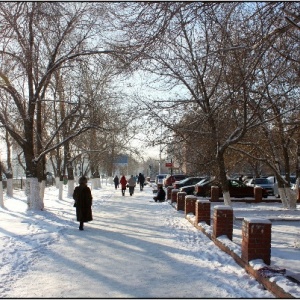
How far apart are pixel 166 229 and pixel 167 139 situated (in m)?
4.51

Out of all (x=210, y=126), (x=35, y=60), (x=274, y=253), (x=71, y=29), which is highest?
(x=71, y=29)

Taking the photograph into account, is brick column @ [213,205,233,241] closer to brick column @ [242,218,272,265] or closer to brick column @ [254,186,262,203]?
brick column @ [242,218,272,265]

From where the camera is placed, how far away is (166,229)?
12.6 meters

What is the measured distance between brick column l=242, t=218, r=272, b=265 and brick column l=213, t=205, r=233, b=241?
2435 millimetres

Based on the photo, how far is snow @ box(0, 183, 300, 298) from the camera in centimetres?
598

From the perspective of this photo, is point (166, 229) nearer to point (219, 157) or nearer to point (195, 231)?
point (195, 231)

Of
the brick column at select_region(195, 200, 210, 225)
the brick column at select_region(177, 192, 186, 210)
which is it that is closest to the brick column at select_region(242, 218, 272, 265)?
the brick column at select_region(195, 200, 210, 225)

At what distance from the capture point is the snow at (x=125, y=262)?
→ 5.98 meters

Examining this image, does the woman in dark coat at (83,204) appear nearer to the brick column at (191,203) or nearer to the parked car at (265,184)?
the brick column at (191,203)

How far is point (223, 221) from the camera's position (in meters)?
9.84

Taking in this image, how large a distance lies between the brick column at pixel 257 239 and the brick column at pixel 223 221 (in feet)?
7.99

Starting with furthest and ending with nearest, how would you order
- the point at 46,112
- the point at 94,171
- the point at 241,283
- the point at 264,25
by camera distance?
the point at 94,171 → the point at 46,112 → the point at 264,25 → the point at 241,283

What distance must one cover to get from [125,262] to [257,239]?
7.76ft

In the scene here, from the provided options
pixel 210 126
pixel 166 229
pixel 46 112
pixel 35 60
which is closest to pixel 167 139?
pixel 210 126
